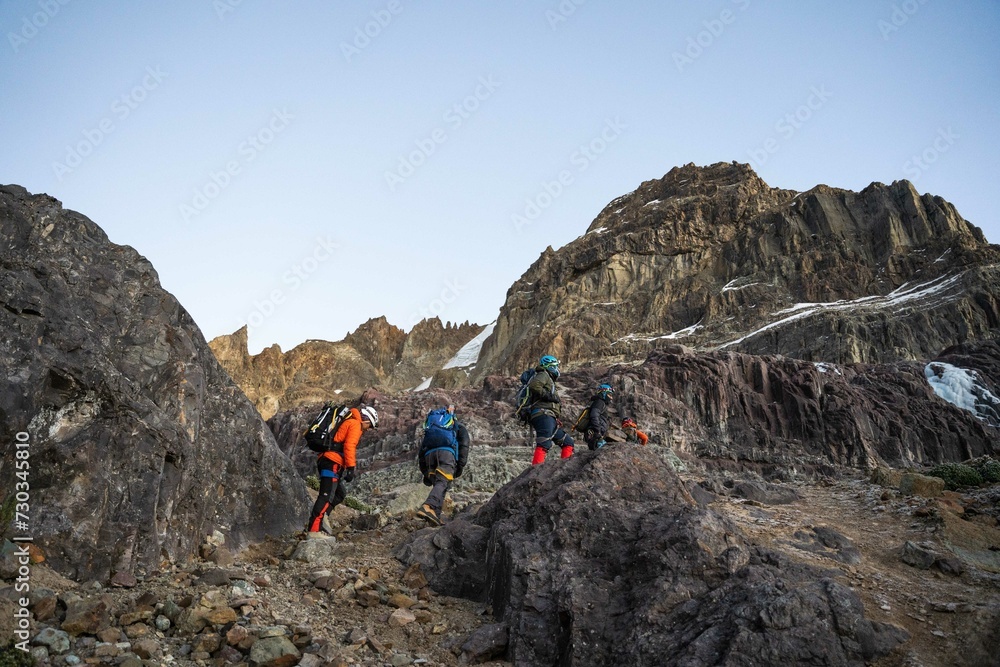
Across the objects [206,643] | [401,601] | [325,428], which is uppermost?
[325,428]

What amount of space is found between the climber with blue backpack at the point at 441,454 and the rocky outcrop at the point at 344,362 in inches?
3101

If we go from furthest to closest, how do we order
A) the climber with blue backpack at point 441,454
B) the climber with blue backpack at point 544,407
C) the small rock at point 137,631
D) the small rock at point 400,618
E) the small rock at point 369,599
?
the climber with blue backpack at point 544,407
the climber with blue backpack at point 441,454
the small rock at point 369,599
the small rock at point 400,618
the small rock at point 137,631

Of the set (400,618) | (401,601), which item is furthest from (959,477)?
(400,618)

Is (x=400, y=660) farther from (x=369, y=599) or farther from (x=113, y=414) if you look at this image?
(x=113, y=414)

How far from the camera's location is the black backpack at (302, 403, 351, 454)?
8.62 meters

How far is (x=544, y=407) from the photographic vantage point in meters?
11.5

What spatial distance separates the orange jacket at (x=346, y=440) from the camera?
8656 millimetres

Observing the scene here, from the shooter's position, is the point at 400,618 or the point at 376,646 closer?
the point at 376,646

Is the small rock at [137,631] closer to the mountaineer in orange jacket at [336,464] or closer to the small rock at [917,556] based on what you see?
the mountaineer in orange jacket at [336,464]

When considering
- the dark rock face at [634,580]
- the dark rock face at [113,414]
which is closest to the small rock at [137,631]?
the dark rock face at [113,414]

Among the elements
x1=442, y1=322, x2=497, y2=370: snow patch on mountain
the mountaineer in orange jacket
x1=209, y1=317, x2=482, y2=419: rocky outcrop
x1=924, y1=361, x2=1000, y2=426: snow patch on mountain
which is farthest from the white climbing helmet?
x1=442, y1=322, x2=497, y2=370: snow patch on mountain

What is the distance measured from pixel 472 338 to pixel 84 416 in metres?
120

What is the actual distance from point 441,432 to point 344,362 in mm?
105583

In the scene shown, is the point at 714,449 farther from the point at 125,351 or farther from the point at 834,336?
the point at 834,336
